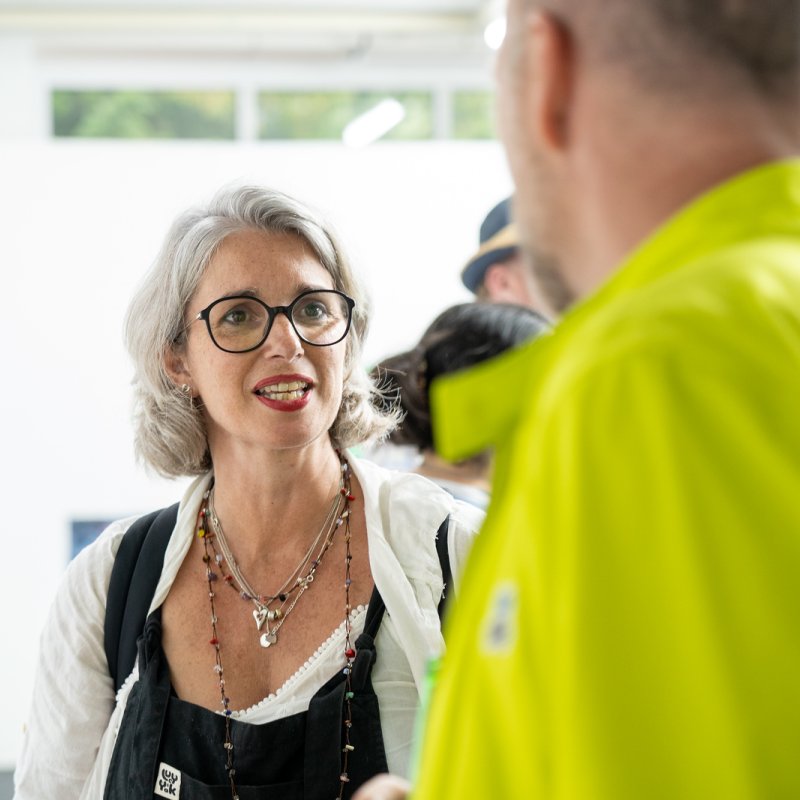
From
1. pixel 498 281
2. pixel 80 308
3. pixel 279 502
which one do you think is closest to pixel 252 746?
pixel 279 502

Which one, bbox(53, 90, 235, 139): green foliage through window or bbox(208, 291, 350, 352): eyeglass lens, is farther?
bbox(53, 90, 235, 139): green foliage through window

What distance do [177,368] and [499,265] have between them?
1.38m

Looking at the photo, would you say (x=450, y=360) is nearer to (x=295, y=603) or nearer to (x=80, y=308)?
(x=295, y=603)

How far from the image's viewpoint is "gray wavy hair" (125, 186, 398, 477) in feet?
7.36

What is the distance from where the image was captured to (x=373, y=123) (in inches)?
326

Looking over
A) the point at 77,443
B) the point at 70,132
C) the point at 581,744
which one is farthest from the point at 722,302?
the point at 70,132

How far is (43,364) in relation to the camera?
5461mm

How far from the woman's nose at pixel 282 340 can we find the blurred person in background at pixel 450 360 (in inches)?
21.9

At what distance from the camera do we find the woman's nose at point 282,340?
219cm

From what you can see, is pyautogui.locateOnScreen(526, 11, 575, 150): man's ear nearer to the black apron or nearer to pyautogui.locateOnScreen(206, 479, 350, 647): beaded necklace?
the black apron

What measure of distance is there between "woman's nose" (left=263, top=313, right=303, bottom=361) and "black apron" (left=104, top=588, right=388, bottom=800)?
0.52 meters

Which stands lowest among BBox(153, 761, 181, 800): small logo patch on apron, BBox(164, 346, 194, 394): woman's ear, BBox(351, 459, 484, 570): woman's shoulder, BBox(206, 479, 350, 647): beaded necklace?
BBox(153, 761, 181, 800): small logo patch on apron

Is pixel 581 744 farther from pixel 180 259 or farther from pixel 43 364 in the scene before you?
pixel 43 364

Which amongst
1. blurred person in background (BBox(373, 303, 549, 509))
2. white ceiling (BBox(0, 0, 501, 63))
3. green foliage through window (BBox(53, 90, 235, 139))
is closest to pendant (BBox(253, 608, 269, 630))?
blurred person in background (BBox(373, 303, 549, 509))
